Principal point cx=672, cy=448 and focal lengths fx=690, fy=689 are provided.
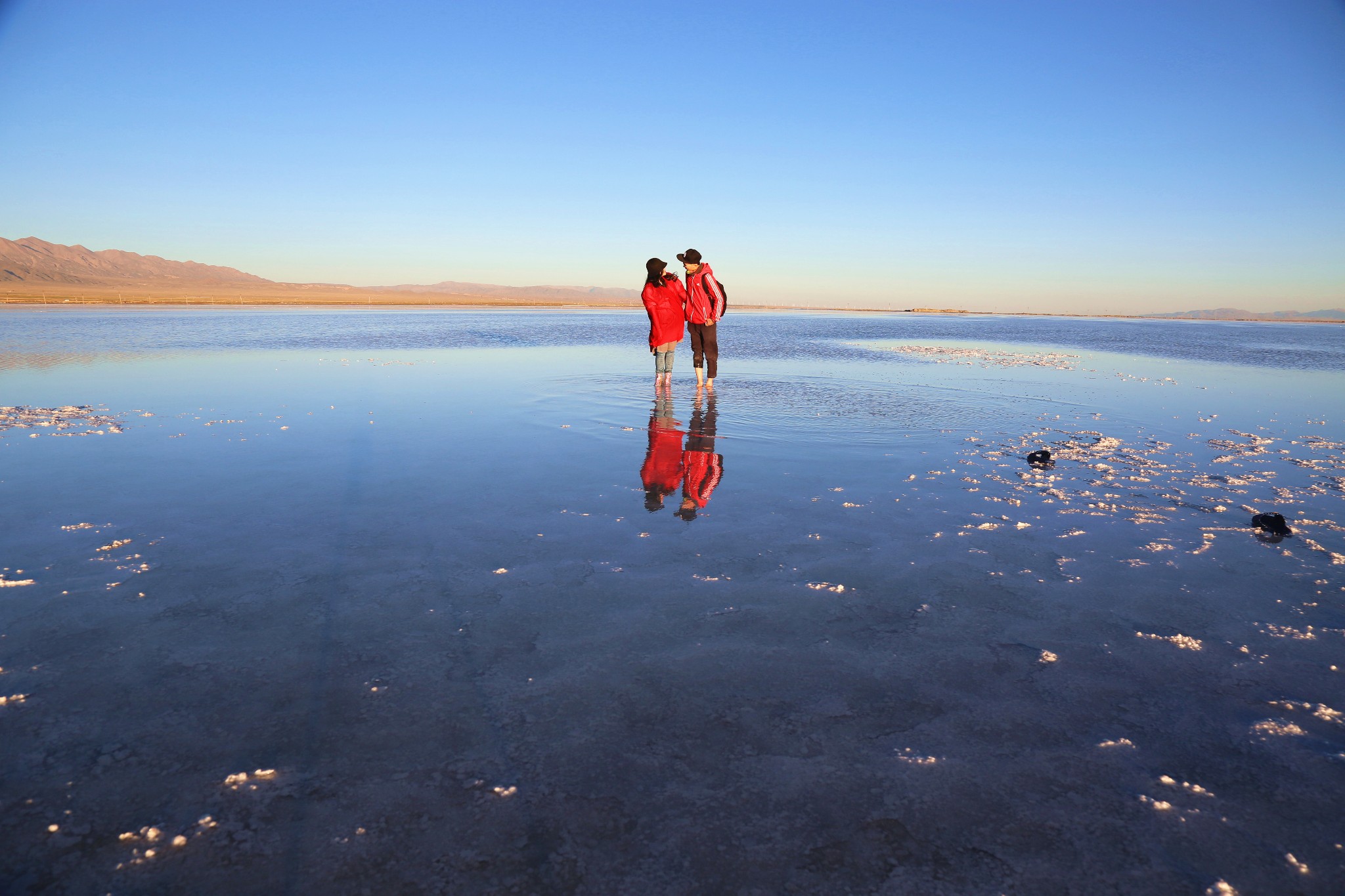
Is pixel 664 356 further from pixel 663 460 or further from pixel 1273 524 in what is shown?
pixel 1273 524

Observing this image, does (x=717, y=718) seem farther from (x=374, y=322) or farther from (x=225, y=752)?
(x=374, y=322)

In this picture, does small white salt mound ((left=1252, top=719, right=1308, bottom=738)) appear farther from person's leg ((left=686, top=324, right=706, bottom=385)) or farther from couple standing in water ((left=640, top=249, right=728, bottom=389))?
person's leg ((left=686, top=324, right=706, bottom=385))

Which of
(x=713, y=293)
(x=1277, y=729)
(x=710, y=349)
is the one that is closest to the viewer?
(x=1277, y=729)

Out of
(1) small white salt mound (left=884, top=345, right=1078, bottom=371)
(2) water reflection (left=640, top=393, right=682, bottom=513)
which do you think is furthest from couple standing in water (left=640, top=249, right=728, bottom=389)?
(1) small white salt mound (left=884, top=345, right=1078, bottom=371)

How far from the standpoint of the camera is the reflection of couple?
574cm

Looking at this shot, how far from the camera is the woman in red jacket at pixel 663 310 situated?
37.7ft

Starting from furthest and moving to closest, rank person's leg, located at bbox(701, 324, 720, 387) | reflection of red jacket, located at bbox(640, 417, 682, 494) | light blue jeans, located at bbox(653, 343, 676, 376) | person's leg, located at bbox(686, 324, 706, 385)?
person's leg, located at bbox(701, 324, 720, 387) → person's leg, located at bbox(686, 324, 706, 385) → light blue jeans, located at bbox(653, 343, 676, 376) → reflection of red jacket, located at bbox(640, 417, 682, 494)

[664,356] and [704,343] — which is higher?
[704,343]

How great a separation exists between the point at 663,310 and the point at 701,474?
18.7 feet

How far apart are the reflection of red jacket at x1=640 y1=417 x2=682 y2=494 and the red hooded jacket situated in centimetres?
382

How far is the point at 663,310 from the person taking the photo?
11.6 m

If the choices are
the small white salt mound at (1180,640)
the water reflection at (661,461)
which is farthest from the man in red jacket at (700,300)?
the small white salt mound at (1180,640)

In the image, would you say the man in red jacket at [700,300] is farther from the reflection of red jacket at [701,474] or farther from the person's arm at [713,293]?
the reflection of red jacket at [701,474]

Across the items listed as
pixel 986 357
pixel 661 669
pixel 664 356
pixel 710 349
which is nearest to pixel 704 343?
pixel 710 349
